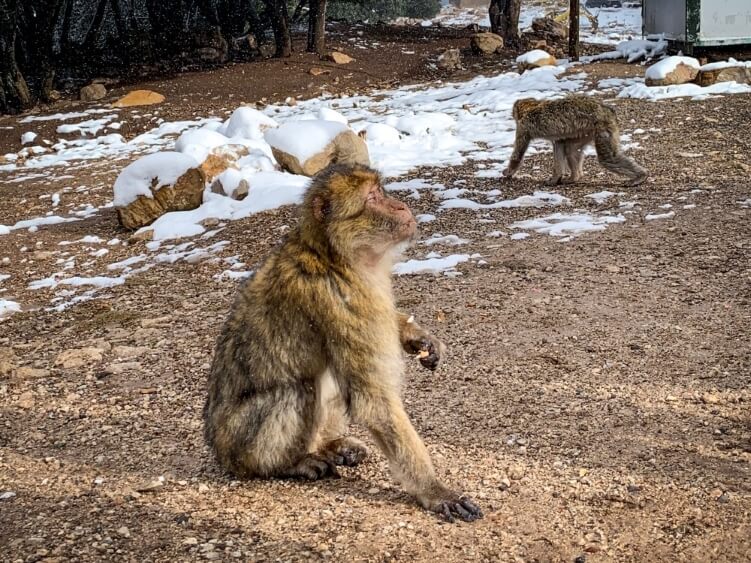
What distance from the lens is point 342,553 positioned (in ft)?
8.39

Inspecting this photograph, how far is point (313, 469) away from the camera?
9.95 ft

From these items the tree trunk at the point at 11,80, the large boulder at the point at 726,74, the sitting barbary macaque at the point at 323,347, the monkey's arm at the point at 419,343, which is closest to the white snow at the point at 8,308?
the sitting barbary macaque at the point at 323,347

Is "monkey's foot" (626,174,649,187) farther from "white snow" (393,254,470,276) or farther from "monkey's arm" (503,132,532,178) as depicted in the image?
"white snow" (393,254,470,276)

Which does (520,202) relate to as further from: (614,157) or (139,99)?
(139,99)

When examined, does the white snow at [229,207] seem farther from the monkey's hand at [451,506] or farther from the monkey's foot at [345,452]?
the monkey's hand at [451,506]

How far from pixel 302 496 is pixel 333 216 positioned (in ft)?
3.21

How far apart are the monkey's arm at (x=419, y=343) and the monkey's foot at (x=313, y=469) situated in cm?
51

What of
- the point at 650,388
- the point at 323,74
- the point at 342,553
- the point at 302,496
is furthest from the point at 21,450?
the point at 323,74

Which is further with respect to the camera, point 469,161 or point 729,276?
point 469,161

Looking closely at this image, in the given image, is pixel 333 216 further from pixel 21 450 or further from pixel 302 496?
pixel 21 450

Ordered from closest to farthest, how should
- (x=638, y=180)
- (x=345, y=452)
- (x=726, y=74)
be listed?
(x=345, y=452) → (x=638, y=180) → (x=726, y=74)

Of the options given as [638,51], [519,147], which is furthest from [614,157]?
[638,51]

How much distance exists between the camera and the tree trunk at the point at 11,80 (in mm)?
15136

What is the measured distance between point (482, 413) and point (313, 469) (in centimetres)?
87
